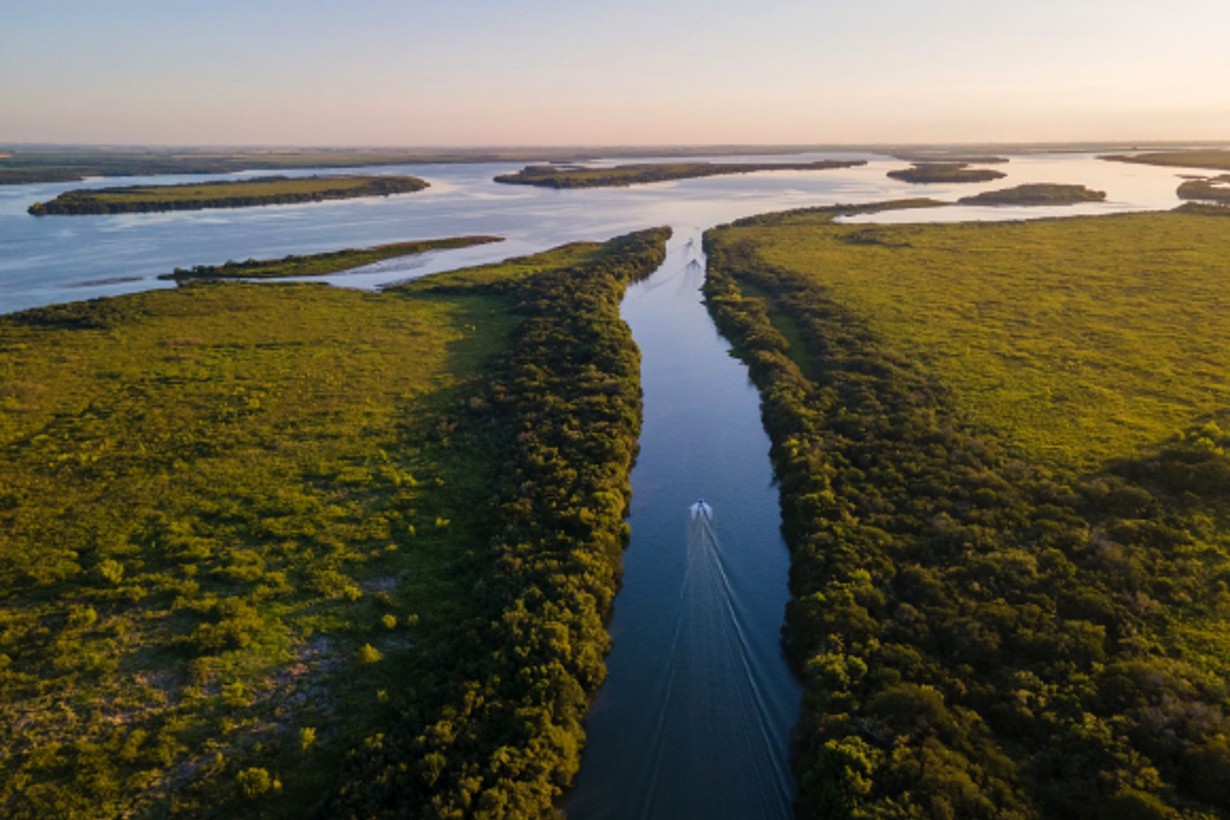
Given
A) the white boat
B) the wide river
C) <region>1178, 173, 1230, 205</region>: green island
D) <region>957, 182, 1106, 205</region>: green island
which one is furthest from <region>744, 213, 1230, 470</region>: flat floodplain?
<region>1178, 173, 1230, 205</region>: green island

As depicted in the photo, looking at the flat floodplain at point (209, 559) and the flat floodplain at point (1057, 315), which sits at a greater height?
the flat floodplain at point (1057, 315)

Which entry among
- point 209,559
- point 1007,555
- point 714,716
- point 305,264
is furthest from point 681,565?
point 305,264

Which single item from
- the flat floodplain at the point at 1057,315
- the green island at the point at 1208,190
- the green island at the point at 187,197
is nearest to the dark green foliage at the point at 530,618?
the flat floodplain at the point at 1057,315

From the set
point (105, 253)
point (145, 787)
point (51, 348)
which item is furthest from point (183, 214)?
point (145, 787)

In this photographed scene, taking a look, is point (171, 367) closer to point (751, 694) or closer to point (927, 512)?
point (751, 694)

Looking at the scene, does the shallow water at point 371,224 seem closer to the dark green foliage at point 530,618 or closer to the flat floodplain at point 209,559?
the flat floodplain at point 209,559

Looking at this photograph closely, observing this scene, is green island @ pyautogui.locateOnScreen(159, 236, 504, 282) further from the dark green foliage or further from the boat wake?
the boat wake
